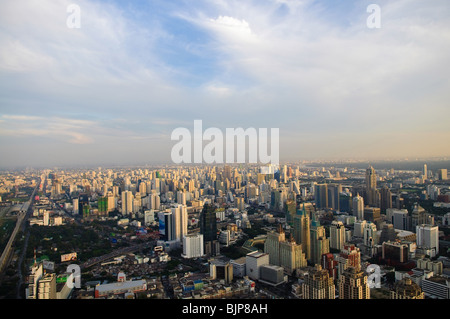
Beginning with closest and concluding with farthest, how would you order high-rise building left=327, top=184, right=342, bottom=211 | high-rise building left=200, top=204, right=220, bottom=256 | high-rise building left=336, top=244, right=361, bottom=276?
high-rise building left=336, top=244, right=361, bottom=276 < high-rise building left=200, top=204, right=220, bottom=256 < high-rise building left=327, top=184, right=342, bottom=211

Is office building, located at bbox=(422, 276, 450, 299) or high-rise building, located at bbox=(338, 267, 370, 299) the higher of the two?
high-rise building, located at bbox=(338, 267, 370, 299)

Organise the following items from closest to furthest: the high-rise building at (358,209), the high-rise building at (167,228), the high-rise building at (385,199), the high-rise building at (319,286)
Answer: the high-rise building at (319,286)
the high-rise building at (167,228)
the high-rise building at (358,209)
the high-rise building at (385,199)

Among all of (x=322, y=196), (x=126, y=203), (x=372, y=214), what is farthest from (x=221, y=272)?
(x=322, y=196)

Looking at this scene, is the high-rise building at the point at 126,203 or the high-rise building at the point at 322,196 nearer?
the high-rise building at the point at 126,203

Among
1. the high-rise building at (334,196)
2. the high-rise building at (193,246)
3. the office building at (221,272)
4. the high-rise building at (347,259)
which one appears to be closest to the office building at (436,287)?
the high-rise building at (347,259)

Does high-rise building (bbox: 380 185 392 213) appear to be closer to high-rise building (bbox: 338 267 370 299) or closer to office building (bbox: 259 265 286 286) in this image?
office building (bbox: 259 265 286 286)

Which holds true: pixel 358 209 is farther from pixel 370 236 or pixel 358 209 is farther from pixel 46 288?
pixel 46 288

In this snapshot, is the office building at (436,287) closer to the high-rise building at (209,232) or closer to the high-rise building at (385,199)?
the high-rise building at (209,232)

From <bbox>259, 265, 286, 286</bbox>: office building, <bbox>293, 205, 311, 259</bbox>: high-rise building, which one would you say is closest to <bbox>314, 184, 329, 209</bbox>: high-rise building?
<bbox>293, 205, 311, 259</bbox>: high-rise building
